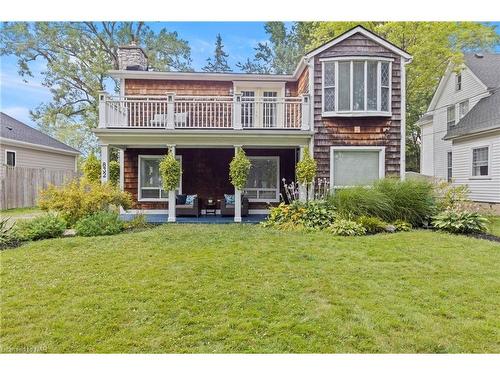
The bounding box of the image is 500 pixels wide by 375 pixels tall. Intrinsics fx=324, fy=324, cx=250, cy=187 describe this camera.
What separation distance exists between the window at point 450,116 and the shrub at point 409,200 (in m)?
10.1

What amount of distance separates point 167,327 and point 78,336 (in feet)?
2.81

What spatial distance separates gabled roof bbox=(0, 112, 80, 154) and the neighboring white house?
61.0 ft

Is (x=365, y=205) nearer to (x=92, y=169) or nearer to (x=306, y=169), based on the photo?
(x=306, y=169)

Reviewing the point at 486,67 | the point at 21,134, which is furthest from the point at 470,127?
the point at 21,134

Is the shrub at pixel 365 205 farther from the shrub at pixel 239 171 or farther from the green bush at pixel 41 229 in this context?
the green bush at pixel 41 229

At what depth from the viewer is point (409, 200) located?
8.35m

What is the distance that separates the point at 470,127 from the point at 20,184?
19046 mm

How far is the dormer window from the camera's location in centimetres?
996

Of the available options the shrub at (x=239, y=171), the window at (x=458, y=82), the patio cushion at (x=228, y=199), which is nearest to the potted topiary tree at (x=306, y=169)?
the shrub at (x=239, y=171)

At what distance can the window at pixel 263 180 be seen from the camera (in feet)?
39.2

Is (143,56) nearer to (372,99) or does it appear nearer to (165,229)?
(165,229)

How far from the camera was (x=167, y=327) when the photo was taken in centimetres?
335
